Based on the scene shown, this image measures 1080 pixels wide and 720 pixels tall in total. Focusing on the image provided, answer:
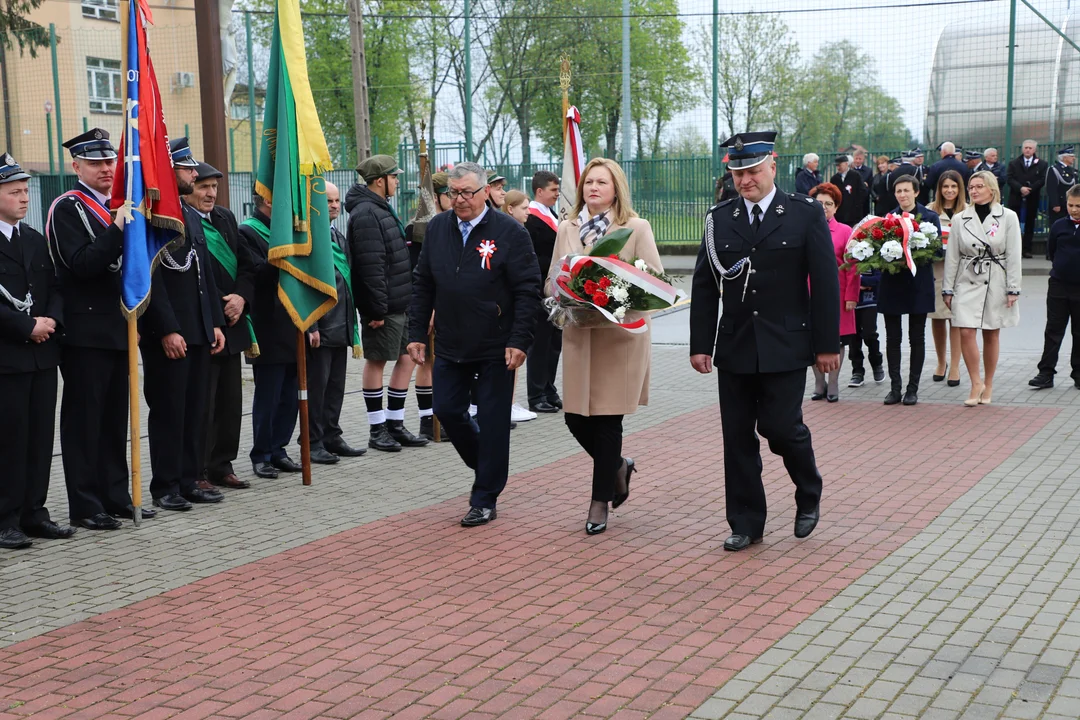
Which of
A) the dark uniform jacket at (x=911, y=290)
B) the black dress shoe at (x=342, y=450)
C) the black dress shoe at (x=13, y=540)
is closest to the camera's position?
the black dress shoe at (x=13, y=540)

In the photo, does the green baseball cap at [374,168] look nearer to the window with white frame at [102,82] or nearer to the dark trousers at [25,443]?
the dark trousers at [25,443]

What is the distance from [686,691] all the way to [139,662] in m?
2.25

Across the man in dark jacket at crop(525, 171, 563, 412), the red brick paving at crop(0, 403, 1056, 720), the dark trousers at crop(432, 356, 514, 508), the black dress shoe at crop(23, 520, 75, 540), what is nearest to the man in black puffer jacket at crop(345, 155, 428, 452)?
the man in dark jacket at crop(525, 171, 563, 412)

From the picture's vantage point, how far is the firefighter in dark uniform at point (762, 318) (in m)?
6.57

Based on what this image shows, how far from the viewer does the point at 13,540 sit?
6.93m

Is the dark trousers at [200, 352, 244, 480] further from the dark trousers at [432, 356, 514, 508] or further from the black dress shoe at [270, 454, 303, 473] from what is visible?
the dark trousers at [432, 356, 514, 508]

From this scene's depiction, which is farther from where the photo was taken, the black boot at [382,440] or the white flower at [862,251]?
the white flower at [862,251]

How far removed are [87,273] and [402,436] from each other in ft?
11.3

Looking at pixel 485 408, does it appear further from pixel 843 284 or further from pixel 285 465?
pixel 843 284

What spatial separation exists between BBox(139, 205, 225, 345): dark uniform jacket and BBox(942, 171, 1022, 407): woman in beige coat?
21.8ft

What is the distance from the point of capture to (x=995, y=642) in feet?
16.9

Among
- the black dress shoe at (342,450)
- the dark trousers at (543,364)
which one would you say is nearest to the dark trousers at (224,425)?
the black dress shoe at (342,450)

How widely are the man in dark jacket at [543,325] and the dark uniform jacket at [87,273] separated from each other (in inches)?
171

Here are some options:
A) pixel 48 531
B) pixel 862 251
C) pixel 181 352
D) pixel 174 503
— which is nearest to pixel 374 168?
pixel 181 352
